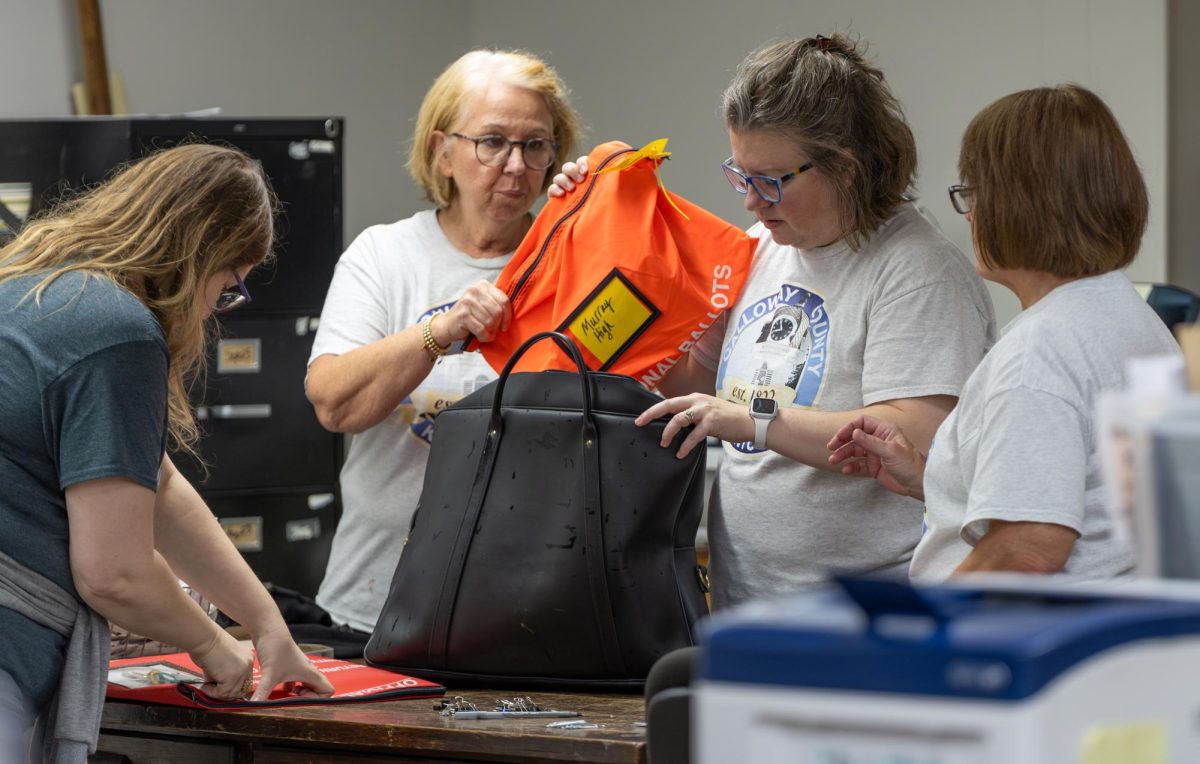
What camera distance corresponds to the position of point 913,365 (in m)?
1.64

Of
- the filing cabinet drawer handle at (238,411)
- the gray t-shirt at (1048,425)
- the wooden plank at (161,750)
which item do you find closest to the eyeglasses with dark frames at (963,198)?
the gray t-shirt at (1048,425)

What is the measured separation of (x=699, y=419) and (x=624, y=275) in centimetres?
29

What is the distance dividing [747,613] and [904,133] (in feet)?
4.24

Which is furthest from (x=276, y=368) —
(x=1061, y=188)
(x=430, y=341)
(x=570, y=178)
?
(x=1061, y=188)

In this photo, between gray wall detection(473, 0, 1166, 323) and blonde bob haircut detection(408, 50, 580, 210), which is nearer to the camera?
blonde bob haircut detection(408, 50, 580, 210)

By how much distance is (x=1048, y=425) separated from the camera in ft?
3.91

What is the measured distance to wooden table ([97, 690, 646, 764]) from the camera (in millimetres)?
1395

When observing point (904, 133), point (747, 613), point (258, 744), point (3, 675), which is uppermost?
point (904, 133)

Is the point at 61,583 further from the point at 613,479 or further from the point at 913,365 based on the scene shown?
the point at 913,365

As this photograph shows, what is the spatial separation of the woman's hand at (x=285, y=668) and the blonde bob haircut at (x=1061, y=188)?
961 millimetres

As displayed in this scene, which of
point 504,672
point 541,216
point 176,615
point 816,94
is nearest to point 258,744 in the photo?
point 176,615

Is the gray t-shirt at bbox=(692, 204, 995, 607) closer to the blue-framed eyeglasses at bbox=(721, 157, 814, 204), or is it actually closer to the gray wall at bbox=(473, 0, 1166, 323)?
the blue-framed eyeglasses at bbox=(721, 157, 814, 204)

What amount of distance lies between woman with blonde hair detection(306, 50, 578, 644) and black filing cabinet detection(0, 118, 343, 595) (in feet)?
4.33

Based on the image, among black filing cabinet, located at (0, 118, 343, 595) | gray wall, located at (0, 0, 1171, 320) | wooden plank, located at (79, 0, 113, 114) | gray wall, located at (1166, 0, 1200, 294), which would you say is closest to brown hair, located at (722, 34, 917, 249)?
black filing cabinet, located at (0, 118, 343, 595)
